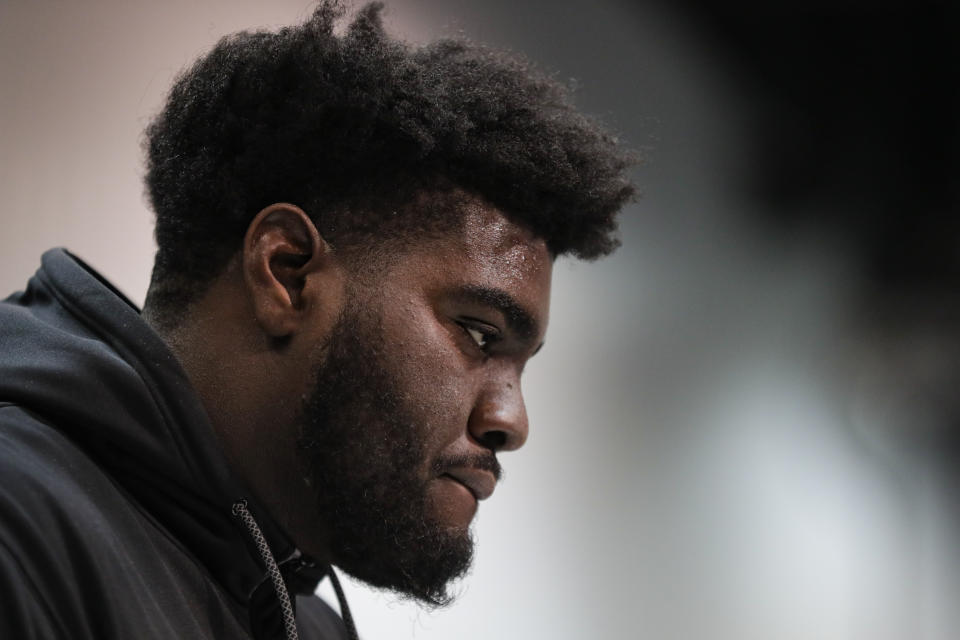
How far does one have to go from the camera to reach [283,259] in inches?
32.3

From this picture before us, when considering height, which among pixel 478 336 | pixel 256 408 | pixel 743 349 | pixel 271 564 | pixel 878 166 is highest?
pixel 878 166

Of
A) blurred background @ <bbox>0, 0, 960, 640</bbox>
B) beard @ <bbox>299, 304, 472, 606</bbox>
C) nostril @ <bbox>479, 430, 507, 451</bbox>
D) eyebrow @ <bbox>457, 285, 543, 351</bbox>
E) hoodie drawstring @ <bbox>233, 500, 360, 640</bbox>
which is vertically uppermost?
blurred background @ <bbox>0, 0, 960, 640</bbox>

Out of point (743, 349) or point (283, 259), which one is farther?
point (743, 349)

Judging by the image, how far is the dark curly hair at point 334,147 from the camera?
84 cm

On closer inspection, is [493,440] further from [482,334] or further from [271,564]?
[271,564]

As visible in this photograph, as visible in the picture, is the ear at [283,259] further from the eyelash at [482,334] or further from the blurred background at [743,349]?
the blurred background at [743,349]

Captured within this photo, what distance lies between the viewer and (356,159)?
0.84 metres

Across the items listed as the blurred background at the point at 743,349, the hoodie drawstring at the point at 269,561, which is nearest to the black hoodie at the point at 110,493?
the hoodie drawstring at the point at 269,561

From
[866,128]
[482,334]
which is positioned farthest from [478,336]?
[866,128]

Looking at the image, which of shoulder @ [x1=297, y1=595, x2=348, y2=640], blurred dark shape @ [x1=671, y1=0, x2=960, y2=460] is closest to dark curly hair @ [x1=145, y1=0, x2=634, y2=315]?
shoulder @ [x1=297, y1=595, x2=348, y2=640]

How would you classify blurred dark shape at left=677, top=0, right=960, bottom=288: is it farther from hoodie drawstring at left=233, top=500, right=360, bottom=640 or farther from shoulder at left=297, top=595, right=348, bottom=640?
hoodie drawstring at left=233, top=500, right=360, bottom=640

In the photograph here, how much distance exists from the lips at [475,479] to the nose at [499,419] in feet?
0.08

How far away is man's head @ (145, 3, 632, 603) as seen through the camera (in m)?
0.79

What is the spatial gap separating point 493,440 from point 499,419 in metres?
0.03
